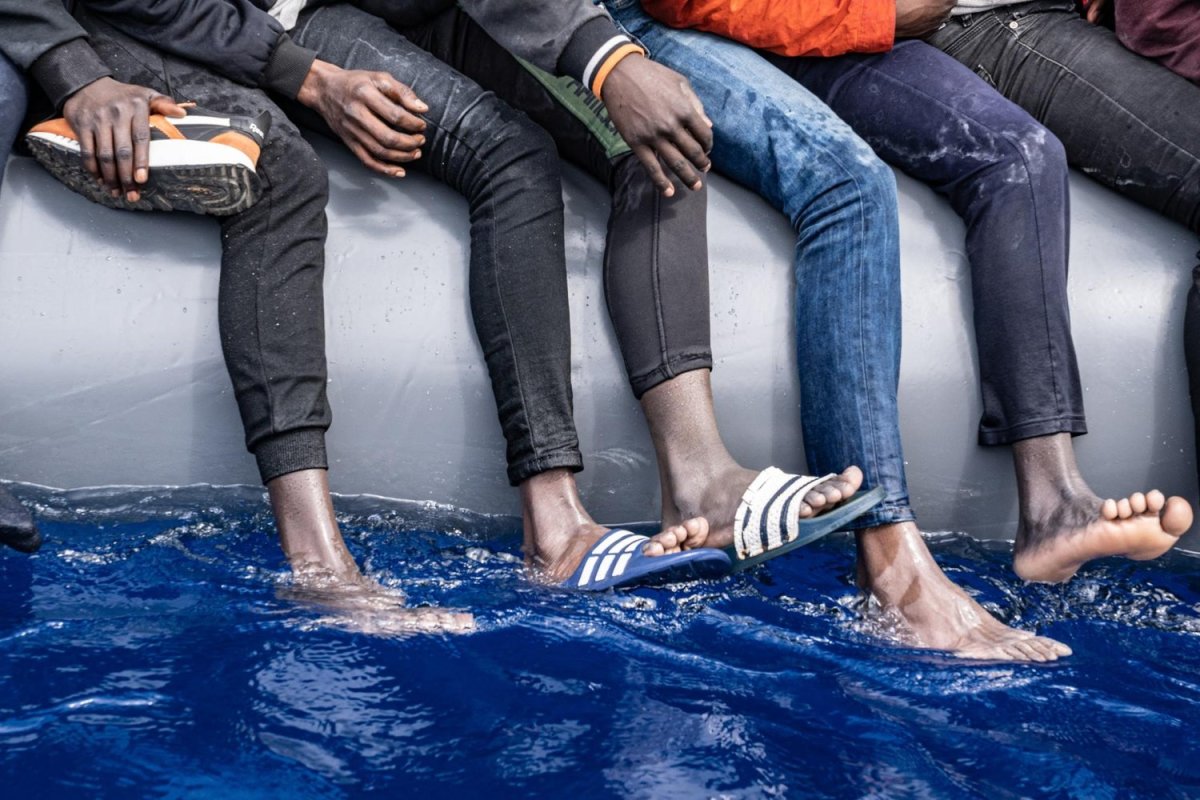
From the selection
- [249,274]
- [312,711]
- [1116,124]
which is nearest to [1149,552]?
[1116,124]

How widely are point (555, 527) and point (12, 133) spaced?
2.68 feet

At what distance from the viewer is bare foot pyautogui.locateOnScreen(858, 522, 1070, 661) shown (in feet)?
5.03

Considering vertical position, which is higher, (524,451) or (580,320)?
(580,320)

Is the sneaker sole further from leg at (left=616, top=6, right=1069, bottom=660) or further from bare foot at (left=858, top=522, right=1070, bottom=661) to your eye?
bare foot at (left=858, top=522, right=1070, bottom=661)

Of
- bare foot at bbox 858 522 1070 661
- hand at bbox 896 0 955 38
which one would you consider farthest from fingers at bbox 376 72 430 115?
bare foot at bbox 858 522 1070 661

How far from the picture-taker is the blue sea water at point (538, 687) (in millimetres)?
1240

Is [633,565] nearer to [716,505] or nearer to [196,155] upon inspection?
[716,505]

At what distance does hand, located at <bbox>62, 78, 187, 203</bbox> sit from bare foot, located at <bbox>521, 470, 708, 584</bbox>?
0.60m

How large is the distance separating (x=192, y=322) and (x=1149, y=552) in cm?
121

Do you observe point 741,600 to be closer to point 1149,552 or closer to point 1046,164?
point 1149,552

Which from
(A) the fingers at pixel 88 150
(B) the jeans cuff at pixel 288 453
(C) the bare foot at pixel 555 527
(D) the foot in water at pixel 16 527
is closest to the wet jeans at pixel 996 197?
(C) the bare foot at pixel 555 527

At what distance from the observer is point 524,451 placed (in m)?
1.69

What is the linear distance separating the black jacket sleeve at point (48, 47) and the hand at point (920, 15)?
3.35ft

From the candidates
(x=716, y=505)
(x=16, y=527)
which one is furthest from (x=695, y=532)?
(x=16, y=527)
